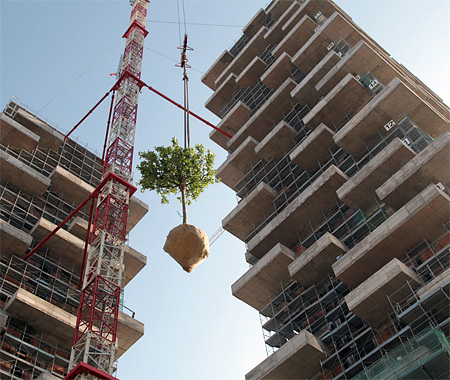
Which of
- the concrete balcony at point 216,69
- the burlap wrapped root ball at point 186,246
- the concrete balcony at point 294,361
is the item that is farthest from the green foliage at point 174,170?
the concrete balcony at point 216,69

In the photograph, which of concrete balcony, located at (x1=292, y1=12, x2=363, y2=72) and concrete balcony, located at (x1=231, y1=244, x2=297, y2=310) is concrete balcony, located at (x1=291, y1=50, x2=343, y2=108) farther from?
concrete balcony, located at (x1=231, y1=244, x2=297, y2=310)

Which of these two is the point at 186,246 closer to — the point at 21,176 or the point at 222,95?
the point at 21,176

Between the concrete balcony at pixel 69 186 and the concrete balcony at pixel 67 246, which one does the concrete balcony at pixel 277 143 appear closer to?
the concrete balcony at pixel 67 246

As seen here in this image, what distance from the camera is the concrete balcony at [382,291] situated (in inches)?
1001

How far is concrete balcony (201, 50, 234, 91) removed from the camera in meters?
56.2

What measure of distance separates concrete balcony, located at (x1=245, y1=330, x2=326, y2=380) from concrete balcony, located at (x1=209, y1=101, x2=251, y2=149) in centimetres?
2410

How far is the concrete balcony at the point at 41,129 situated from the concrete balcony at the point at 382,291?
1056 inches

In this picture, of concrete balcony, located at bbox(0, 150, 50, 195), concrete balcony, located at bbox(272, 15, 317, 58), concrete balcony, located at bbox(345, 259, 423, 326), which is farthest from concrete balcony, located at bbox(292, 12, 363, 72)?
concrete balcony, located at bbox(345, 259, 423, 326)

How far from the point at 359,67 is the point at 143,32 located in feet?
89.0

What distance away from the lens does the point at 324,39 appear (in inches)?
1640

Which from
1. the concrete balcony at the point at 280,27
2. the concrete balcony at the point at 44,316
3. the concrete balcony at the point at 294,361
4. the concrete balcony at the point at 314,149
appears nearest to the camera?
the concrete balcony at the point at 294,361

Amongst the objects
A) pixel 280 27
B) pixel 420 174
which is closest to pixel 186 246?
pixel 420 174

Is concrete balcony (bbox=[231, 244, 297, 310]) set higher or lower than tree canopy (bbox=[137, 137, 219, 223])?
higher

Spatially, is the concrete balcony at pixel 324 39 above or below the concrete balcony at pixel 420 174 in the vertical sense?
above
